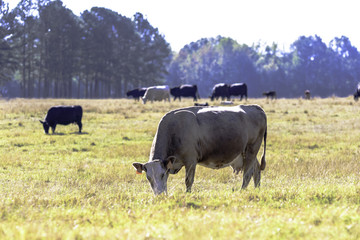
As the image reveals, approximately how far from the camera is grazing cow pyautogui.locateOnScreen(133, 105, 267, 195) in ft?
25.5

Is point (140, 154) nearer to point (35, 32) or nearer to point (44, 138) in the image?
point (44, 138)

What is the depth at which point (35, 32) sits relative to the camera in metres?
68.7

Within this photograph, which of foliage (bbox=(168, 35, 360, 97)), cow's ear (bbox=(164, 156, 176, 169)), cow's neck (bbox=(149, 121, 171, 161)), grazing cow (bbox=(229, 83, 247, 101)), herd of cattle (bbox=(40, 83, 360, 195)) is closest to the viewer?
cow's ear (bbox=(164, 156, 176, 169))

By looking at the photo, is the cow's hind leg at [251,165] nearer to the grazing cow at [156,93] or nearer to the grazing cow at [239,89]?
the grazing cow at [156,93]

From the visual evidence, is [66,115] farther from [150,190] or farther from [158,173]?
[158,173]

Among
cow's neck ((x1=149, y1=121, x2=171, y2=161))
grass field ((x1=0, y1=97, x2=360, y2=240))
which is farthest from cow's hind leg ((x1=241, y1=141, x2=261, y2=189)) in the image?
cow's neck ((x1=149, y1=121, x2=171, y2=161))

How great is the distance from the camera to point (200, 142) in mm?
8336

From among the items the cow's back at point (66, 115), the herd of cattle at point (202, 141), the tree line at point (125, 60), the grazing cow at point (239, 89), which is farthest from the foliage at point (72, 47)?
the herd of cattle at point (202, 141)

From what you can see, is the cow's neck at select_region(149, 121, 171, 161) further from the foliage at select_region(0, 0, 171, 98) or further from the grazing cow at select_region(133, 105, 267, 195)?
the foliage at select_region(0, 0, 171, 98)

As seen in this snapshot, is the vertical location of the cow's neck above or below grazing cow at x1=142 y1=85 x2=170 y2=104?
below

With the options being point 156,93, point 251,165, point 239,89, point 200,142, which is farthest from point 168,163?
point 239,89

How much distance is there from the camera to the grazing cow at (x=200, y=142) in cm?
777

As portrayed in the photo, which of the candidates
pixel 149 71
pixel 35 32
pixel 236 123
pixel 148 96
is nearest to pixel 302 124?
pixel 236 123

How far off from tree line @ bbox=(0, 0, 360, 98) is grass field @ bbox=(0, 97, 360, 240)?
48623 millimetres
